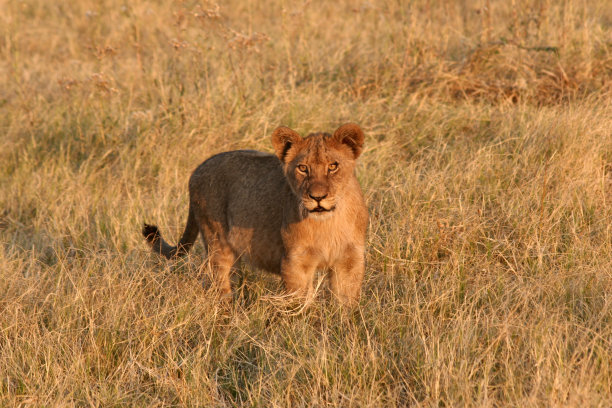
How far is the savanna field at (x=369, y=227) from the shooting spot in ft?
10.7

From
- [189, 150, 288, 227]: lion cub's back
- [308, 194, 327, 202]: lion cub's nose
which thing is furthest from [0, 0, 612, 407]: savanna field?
[308, 194, 327, 202]: lion cub's nose

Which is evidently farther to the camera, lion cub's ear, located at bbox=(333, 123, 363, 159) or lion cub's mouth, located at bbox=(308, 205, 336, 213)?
lion cub's ear, located at bbox=(333, 123, 363, 159)

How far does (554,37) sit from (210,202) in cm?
462

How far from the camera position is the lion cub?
3.91m

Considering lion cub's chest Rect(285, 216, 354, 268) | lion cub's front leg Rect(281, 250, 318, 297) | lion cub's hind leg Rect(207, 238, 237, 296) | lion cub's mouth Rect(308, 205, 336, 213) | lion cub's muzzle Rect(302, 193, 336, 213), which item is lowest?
lion cub's hind leg Rect(207, 238, 237, 296)

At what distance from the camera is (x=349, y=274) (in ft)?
13.3

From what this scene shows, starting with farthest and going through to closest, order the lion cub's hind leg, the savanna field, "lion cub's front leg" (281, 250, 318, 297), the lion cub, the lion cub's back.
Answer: the lion cub's hind leg < the lion cub's back < "lion cub's front leg" (281, 250, 318, 297) < the lion cub < the savanna field

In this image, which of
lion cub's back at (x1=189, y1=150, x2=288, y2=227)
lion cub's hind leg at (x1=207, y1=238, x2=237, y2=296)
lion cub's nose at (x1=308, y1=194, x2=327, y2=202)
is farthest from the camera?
lion cub's hind leg at (x1=207, y1=238, x2=237, y2=296)

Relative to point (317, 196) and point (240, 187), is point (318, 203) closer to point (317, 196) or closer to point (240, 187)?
point (317, 196)

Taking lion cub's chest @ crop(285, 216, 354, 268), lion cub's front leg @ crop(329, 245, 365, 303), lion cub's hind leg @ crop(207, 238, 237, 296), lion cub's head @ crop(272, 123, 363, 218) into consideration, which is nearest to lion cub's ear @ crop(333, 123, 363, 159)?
lion cub's head @ crop(272, 123, 363, 218)

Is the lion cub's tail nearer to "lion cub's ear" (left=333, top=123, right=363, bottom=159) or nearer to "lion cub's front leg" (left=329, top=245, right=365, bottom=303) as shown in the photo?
"lion cub's front leg" (left=329, top=245, right=365, bottom=303)

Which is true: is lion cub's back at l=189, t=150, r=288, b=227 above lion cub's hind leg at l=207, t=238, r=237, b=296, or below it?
above

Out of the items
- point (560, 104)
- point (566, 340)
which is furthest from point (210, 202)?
point (560, 104)

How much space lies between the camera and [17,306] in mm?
3957
